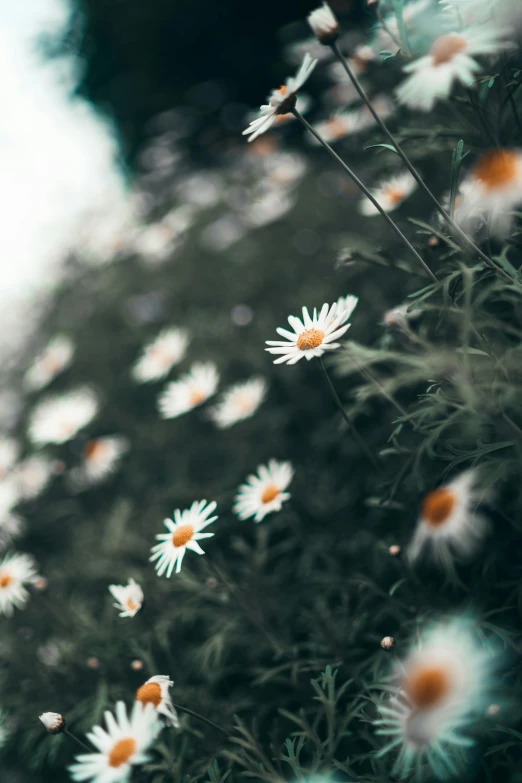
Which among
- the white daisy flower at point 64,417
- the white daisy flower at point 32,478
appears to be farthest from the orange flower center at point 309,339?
the white daisy flower at point 32,478

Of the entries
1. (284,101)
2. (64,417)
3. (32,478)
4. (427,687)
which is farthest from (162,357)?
(427,687)

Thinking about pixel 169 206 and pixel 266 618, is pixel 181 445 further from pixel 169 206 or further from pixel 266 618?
pixel 169 206

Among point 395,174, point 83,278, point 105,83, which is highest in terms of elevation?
point 105,83

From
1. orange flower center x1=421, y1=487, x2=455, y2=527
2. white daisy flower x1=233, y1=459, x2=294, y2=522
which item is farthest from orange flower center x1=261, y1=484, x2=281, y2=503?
orange flower center x1=421, y1=487, x2=455, y2=527

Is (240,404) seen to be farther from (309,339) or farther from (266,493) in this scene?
(309,339)

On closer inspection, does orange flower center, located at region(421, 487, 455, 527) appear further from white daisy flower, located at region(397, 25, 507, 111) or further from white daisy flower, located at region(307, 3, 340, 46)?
white daisy flower, located at region(307, 3, 340, 46)

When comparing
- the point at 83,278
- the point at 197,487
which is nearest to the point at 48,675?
the point at 197,487

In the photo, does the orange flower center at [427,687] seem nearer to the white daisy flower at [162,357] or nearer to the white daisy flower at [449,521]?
the white daisy flower at [449,521]
